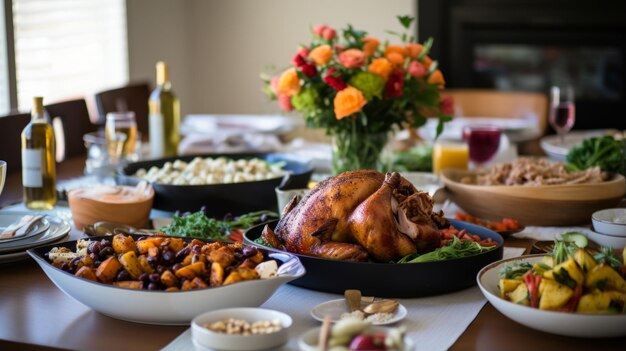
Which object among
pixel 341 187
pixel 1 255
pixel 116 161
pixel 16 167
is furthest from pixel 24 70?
pixel 341 187

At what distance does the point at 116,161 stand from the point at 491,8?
3.34 metres

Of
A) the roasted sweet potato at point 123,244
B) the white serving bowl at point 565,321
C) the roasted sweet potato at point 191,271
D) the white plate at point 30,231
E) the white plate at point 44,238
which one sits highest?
the roasted sweet potato at point 123,244

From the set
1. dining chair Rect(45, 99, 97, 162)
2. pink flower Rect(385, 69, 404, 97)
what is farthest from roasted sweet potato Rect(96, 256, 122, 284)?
dining chair Rect(45, 99, 97, 162)

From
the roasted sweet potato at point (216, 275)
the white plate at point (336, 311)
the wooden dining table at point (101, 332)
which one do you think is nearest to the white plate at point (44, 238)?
the wooden dining table at point (101, 332)

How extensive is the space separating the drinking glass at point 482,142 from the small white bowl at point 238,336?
1490mm

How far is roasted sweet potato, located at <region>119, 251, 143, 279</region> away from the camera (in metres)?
1.37

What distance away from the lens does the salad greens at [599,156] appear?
226 cm

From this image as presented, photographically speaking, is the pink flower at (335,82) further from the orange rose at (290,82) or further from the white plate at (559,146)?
the white plate at (559,146)

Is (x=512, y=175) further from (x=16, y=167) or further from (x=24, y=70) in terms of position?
(x=24, y=70)

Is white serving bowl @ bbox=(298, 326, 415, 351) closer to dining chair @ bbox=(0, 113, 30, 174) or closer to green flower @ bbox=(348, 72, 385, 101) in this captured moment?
green flower @ bbox=(348, 72, 385, 101)

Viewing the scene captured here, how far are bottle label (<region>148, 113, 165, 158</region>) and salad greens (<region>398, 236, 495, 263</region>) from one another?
1.45 meters

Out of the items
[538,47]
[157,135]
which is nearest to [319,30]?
[157,135]

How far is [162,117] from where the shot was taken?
2814 mm

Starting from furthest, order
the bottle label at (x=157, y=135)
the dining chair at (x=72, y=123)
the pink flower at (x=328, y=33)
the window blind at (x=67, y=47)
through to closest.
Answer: the window blind at (x=67, y=47), the dining chair at (x=72, y=123), the bottle label at (x=157, y=135), the pink flower at (x=328, y=33)
